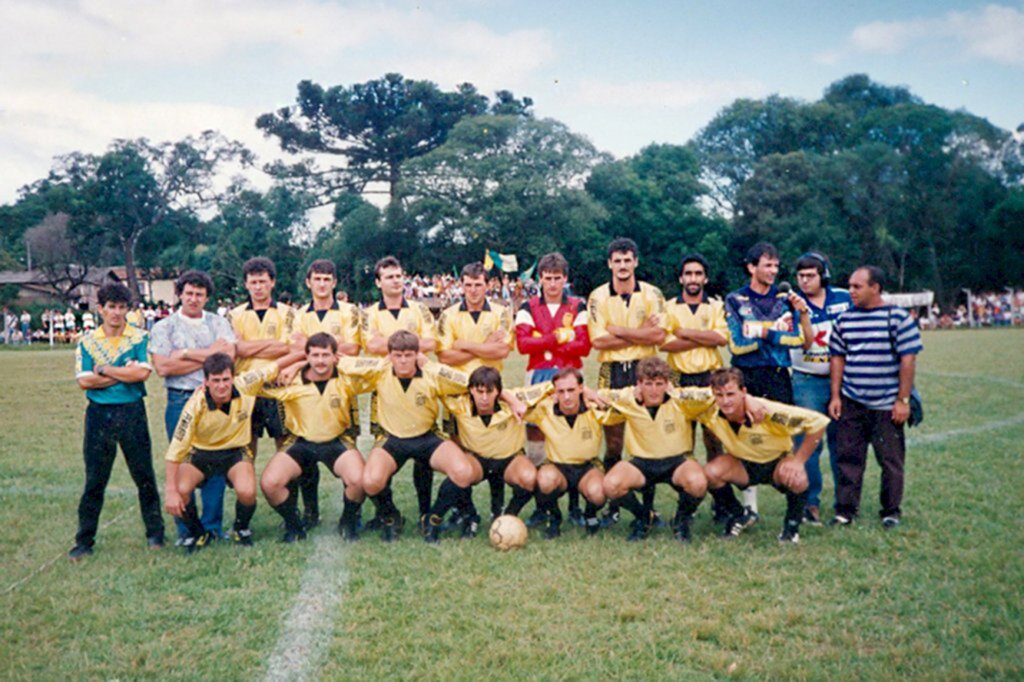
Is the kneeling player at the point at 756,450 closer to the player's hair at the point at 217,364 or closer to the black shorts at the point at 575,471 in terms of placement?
the black shorts at the point at 575,471

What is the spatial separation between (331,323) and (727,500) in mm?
3193

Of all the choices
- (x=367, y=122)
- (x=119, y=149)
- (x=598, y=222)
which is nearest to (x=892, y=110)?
(x=598, y=222)

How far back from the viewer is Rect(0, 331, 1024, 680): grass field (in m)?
3.40

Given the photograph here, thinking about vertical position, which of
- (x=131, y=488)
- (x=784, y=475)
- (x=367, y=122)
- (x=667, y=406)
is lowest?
(x=131, y=488)

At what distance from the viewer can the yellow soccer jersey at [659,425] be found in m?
5.30

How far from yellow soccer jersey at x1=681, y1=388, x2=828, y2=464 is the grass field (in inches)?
21.3

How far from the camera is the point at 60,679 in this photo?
3.33 m

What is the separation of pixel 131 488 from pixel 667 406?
16.0ft

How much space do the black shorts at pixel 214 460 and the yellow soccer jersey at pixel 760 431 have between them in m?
3.10

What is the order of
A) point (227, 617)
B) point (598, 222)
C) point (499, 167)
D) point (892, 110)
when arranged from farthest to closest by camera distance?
point (892, 110) < point (598, 222) < point (499, 167) < point (227, 617)

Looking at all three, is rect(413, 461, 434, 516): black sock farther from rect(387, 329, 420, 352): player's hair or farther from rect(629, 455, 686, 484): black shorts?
rect(629, 455, 686, 484): black shorts

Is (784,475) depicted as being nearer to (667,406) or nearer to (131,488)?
(667,406)

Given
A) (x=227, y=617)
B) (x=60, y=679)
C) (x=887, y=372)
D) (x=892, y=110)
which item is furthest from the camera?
(x=892, y=110)

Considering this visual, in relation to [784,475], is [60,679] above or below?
below
